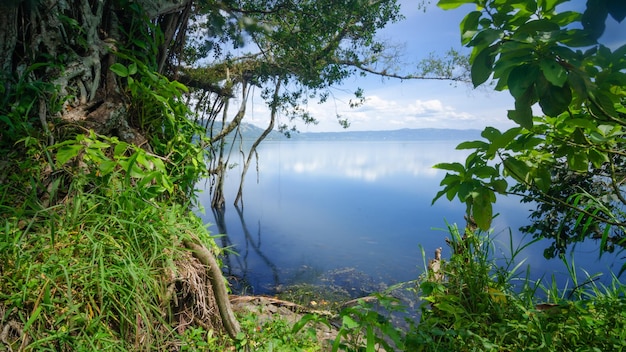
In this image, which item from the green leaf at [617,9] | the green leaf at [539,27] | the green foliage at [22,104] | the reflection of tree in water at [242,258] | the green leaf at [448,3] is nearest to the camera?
the green leaf at [617,9]

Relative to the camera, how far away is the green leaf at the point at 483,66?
0.63 metres

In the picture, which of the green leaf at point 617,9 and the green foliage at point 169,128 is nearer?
the green leaf at point 617,9

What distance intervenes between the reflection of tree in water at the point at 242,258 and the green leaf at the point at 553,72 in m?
3.27

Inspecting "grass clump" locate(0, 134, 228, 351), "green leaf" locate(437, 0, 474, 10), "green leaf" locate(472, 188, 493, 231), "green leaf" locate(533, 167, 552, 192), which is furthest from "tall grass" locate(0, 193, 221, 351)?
"green leaf" locate(533, 167, 552, 192)

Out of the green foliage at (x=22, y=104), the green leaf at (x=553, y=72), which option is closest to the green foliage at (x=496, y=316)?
the green leaf at (x=553, y=72)

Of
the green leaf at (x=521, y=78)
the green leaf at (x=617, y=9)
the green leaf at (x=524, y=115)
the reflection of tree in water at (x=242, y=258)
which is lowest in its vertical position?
the reflection of tree in water at (x=242, y=258)

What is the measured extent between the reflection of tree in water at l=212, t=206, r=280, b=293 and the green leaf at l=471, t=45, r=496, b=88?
3.17m

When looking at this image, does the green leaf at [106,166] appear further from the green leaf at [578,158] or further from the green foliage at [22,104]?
the green leaf at [578,158]

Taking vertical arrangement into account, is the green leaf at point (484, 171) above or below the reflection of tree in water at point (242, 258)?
above

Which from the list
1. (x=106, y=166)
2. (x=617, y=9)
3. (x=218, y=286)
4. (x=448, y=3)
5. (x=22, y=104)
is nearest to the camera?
(x=617, y=9)

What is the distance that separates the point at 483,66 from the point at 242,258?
5921 millimetres

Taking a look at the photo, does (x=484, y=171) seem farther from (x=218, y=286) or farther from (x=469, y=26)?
(x=218, y=286)

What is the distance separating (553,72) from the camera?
54 centimetres

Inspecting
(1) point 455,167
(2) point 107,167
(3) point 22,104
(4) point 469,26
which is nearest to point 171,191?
(2) point 107,167
